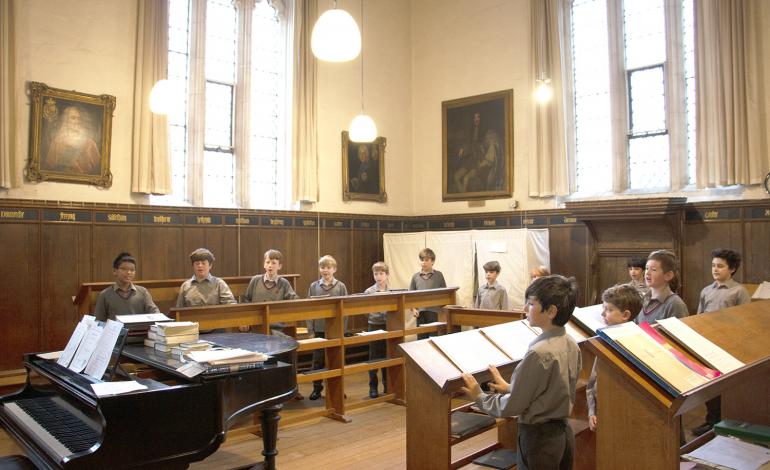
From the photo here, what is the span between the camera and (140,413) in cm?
267

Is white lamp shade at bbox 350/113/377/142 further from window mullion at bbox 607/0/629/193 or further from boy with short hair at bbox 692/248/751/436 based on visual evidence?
boy with short hair at bbox 692/248/751/436

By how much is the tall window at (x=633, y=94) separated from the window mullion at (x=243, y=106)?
564 centimetres

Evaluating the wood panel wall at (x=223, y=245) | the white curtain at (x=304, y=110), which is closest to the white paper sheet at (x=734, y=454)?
the wood panel wall at (x=223, y=245)

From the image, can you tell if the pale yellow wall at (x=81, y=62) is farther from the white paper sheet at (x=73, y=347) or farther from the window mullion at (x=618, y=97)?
the window mullion at (x=618, y=97)

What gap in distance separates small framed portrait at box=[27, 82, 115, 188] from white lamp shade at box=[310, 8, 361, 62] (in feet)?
15.0

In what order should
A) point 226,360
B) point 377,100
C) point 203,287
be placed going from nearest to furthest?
1. point 226,360
2. point 203,287
3. point 377,100

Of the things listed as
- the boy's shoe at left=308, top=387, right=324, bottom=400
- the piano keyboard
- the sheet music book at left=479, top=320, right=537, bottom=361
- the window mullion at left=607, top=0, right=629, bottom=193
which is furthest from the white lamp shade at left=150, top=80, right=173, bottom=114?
the window mullion at left=607, top=0, right=629, bottom=193

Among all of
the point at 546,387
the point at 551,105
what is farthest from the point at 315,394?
the point at 551,105

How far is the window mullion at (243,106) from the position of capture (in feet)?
33.2

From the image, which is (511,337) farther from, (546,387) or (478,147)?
(478,147)

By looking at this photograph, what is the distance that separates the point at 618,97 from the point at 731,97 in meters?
Result: 1.77

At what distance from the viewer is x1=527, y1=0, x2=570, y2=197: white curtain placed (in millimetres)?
10469

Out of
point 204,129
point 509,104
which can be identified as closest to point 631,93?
point 509,104

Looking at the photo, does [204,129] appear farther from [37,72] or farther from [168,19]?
[37,72]
